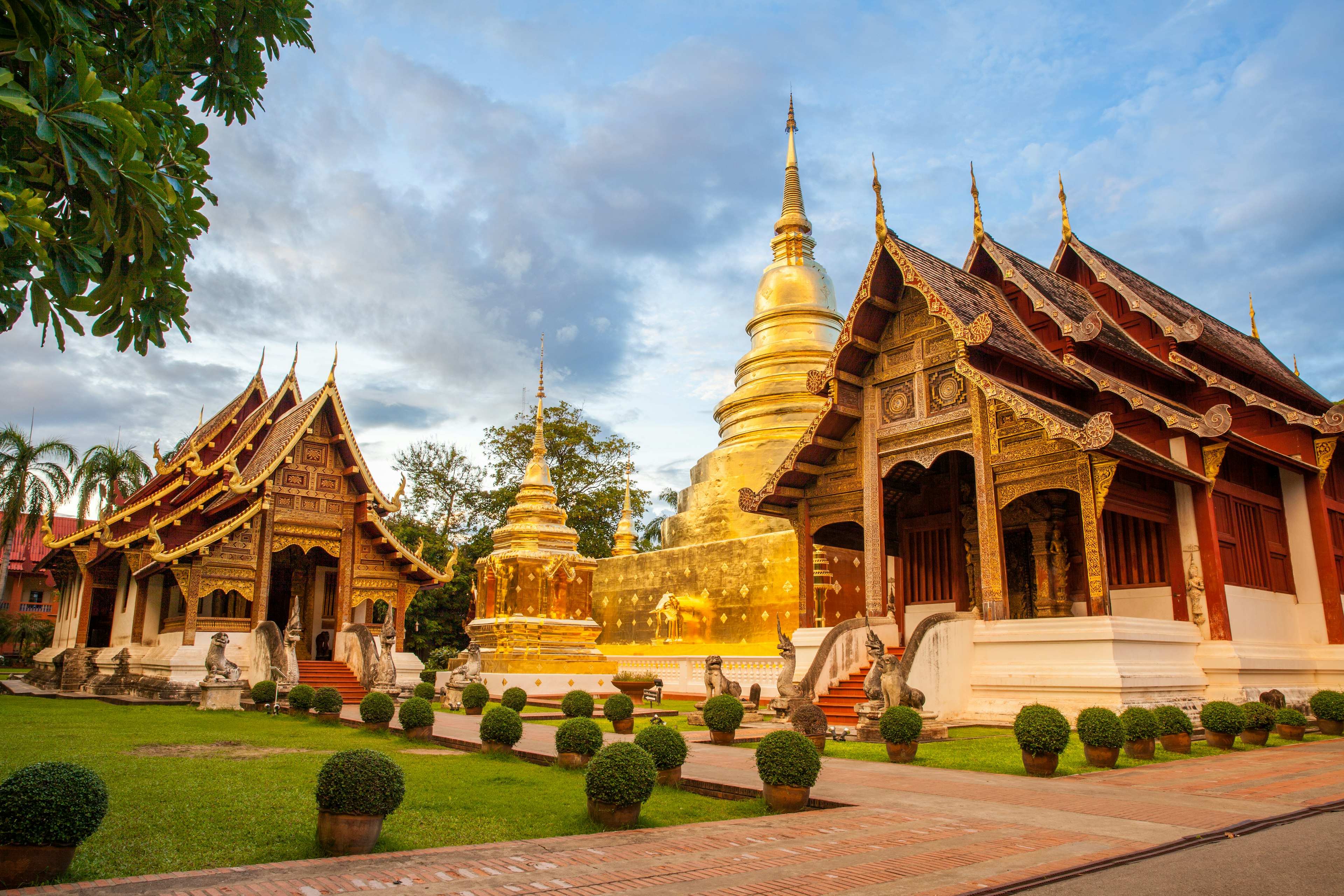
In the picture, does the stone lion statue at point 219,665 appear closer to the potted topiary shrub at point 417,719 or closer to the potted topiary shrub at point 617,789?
the potted topiary shrub at point 417,719

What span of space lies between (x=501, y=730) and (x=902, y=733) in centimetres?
409

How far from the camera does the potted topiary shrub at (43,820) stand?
13.8ft

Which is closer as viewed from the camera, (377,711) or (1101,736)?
(1101,736)

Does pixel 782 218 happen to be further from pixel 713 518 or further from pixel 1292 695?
pixel 1292 695

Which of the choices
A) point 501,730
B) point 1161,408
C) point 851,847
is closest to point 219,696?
point 501,730

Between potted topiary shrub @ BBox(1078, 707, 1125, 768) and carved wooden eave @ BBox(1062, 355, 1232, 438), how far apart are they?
20.2 feet

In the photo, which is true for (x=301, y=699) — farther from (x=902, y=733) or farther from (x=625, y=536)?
(x=625, y=536)

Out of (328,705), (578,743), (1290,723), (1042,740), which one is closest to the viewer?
(1042,740)

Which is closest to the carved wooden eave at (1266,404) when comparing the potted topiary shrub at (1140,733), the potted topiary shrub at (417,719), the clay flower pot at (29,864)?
the potted topiary shrub at (1140,733)

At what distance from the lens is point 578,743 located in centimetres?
884

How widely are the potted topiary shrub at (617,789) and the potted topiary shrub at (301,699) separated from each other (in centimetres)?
994

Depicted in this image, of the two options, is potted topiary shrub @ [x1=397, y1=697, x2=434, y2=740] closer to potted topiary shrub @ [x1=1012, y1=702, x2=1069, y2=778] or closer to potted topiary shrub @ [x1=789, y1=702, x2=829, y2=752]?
potted topiary shrub @ [x1=789, y1=702, x2=829, y2=752]

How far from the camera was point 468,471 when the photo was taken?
3822 centimetres

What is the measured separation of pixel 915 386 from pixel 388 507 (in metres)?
11.8
